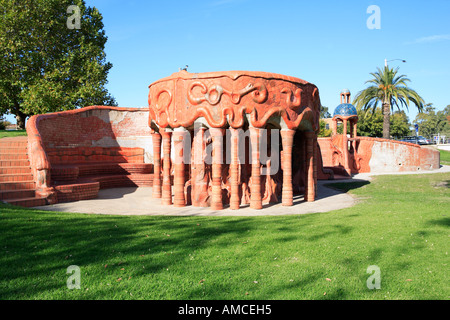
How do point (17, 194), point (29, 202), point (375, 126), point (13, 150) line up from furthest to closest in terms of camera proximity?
1. point (375, 126)
2. point (13, 150)
3. point (17, 194)
4. point (29, 202)

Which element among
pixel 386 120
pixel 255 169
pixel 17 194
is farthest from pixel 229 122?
pixel 386 120

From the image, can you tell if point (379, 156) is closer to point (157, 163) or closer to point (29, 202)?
point (157, 163)

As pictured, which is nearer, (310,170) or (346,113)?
(310,170)

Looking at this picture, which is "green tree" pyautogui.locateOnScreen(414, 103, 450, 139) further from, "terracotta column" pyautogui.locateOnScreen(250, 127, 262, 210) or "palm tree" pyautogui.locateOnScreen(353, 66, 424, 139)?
"terracotta column" pyautogui.locateOnScreen(250, 127, 262, 210)

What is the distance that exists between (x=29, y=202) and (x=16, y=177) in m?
1.31

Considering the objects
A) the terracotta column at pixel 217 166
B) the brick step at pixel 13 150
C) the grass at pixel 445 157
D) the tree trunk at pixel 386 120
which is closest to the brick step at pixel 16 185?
the brick step at pixel 13 150

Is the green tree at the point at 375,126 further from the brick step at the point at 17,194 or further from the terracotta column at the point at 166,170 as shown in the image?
the brick step at the point at 17,194

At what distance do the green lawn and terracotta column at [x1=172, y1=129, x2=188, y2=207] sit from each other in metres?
2.92

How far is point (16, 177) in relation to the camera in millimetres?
10352

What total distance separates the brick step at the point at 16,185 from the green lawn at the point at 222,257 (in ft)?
11.0

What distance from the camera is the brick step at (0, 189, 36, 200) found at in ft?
31.1

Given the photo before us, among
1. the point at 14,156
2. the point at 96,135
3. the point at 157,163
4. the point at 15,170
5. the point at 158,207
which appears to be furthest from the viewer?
the point at 96,135
